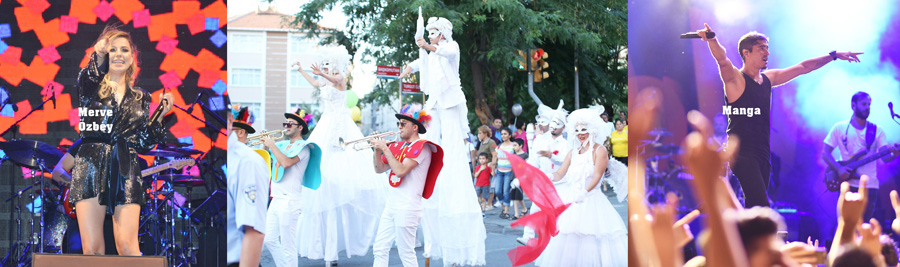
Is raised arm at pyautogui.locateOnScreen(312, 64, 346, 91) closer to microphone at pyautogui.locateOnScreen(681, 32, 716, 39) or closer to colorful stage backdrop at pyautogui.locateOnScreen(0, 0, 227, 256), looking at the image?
colorful stage backdrop at pyautogui.locateOnScreen(0, 0, 227, 256)

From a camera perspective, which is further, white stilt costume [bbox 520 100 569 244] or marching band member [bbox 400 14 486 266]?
white stilt costume [bbox 520 100 569 244]

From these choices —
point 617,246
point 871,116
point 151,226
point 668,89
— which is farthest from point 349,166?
point 871,116

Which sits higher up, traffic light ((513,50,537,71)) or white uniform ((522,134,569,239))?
traffic light ((513,50,537,71))

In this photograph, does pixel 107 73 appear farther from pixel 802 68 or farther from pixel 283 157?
pixel 802 68

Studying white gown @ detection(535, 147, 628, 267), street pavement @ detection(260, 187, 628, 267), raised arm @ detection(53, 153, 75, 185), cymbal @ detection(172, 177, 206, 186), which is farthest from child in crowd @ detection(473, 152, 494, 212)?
raised arm @ detection(53, 153, 75, 185)

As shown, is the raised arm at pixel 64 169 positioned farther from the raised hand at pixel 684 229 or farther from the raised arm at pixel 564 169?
the raised arm at pixel 564 169

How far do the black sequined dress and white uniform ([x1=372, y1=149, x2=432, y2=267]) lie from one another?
2.18 metres

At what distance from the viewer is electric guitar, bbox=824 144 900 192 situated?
13.6 feet

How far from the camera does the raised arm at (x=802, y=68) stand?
4094 mm

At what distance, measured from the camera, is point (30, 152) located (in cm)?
468

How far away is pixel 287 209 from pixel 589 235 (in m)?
2.67

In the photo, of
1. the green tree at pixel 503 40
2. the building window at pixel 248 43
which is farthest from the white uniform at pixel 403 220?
the building window at pixel 248 43

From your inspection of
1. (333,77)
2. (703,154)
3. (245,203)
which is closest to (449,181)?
(333,77)

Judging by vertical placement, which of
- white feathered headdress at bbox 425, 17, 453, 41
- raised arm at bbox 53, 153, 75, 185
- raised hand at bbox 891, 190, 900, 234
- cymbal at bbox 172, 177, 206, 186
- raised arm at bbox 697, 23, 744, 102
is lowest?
raised hand at bbox 891, 190, 900, 234
